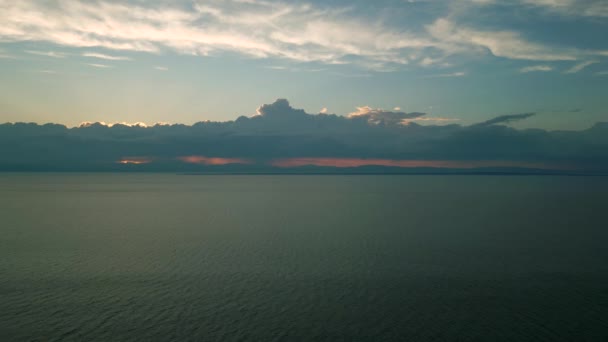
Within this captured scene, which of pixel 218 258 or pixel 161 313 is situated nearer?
pixel 161 313

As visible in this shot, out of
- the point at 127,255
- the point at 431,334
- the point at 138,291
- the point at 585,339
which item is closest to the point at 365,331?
the point at 431,334

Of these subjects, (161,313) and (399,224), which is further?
(399,224)

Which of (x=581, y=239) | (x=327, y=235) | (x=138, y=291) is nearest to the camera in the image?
(x=138, y=291)

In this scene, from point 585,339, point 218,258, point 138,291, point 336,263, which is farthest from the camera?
point 218,258

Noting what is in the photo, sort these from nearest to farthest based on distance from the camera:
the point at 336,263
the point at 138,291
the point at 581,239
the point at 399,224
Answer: the point at 138,291 < the point at 336,263 < the point at 581,239 < the point at 399,224

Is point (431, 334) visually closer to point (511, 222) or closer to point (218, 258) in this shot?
point (218, 258)

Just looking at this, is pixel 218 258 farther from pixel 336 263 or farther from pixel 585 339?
pixel 585 339

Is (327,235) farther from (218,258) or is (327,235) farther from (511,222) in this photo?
(511,222)

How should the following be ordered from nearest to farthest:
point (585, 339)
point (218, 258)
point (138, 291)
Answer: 1. point (585, 339)
2. point (138, 291)
3. point (218, 258)

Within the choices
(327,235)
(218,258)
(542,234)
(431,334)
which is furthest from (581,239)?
(218,258)
